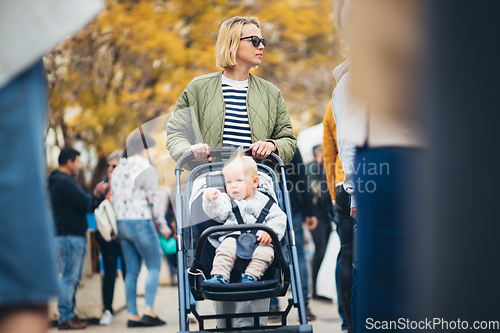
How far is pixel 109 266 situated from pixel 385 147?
5335 mm

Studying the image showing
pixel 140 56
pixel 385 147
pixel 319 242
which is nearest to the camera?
pixel 385 147

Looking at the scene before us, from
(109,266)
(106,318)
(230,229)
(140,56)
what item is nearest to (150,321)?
(106,318)

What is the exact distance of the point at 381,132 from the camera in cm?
166

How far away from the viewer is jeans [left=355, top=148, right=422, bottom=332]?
1535 millimetres

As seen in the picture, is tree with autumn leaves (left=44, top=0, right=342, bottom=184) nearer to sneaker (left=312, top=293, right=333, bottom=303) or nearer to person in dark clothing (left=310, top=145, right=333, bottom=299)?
person in dark clothing (left=310, top=145, right=333, bottom=299)

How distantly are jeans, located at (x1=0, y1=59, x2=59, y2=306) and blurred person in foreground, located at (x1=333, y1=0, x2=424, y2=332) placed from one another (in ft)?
3.36

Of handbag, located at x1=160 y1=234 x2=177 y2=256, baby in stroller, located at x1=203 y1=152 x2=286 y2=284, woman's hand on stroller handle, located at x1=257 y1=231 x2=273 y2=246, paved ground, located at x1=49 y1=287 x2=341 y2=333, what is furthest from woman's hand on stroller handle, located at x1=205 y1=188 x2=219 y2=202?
handbag, located at x1=160 y1=234 x2=177 y2=256

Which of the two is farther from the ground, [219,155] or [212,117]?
[212,117]

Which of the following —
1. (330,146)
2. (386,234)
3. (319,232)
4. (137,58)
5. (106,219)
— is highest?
(137,58)

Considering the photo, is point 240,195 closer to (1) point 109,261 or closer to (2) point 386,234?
→ (2) point 386,234

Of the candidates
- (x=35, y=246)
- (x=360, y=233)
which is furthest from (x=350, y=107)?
(x=35, y=246)

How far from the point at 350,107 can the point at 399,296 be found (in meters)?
0.67

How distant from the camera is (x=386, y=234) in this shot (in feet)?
5.47

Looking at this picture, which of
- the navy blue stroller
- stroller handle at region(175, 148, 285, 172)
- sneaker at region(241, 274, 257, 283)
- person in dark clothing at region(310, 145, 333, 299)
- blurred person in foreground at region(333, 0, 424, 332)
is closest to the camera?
blurred person in foreground at region(333, 0, 424, 332)
